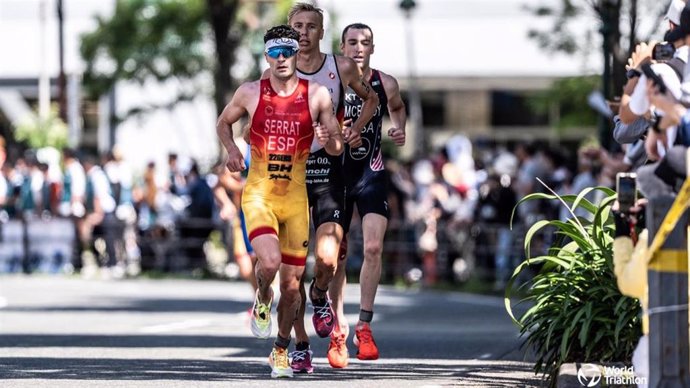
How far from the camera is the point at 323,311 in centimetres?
1224

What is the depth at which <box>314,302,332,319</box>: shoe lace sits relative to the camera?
481 inches

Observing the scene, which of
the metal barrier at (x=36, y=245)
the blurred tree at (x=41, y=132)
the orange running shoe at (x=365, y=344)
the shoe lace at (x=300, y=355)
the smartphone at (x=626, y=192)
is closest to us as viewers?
the smartphone at (x=626, y=192)

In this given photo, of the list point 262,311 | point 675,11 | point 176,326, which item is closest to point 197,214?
point 176,326

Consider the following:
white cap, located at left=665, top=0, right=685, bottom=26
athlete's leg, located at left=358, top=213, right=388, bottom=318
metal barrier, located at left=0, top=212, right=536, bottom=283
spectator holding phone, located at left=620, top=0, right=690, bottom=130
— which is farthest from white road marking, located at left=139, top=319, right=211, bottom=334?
spectator holding phone, located at left=620, top=0, right=690, bottom=130

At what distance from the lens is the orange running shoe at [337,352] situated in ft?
40.4

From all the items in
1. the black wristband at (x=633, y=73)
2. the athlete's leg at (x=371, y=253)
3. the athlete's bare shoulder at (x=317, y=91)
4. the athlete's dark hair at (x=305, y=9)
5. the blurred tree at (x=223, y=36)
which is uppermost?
the blurred tree at (x=223, y=36)

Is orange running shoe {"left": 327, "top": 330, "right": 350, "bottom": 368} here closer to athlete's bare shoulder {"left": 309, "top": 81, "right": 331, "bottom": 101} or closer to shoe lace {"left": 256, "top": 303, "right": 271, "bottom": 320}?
shoe lace {"left": 256, "top": 303, "right": 271, "bottom": 320}

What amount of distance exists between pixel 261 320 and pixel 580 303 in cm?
201

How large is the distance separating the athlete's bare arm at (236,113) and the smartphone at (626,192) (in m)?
3.05

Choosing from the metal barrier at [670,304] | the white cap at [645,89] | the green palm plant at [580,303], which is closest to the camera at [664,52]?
the white cap at [645,89]

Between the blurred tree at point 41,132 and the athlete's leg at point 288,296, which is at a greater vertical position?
the blurred tree at point 41,132

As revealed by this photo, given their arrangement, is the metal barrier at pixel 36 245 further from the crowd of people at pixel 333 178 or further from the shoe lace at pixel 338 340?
the shoe lace at pixel 338 340

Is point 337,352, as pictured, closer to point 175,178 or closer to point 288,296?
point 288,296

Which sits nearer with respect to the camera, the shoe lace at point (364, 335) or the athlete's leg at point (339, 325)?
the athlete's leg at point (339, 325)
